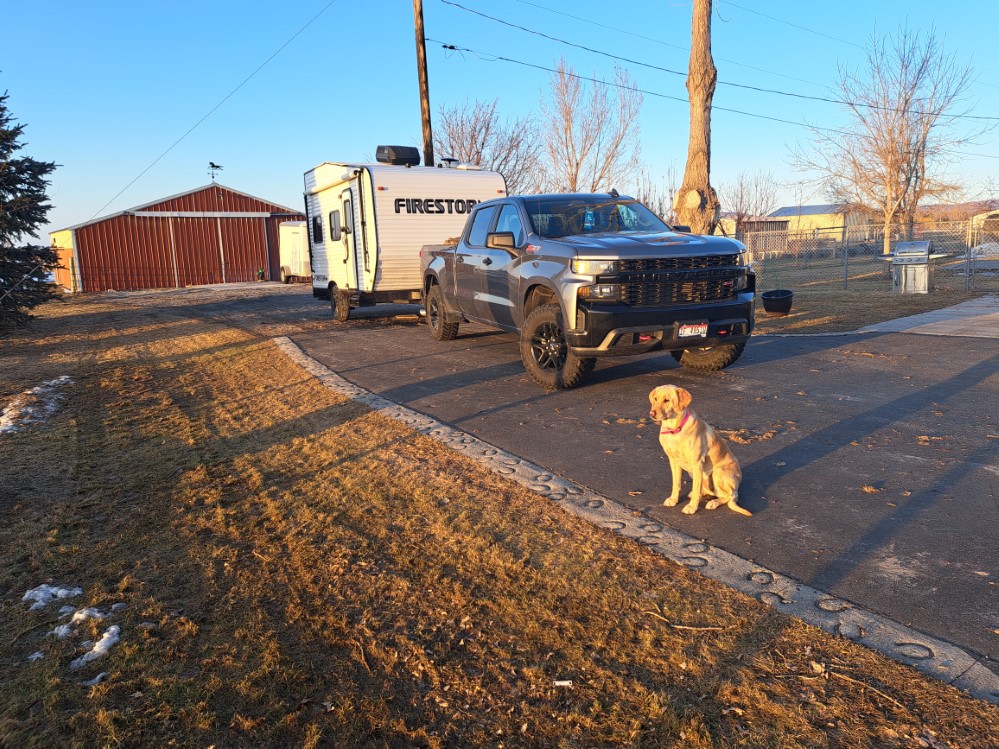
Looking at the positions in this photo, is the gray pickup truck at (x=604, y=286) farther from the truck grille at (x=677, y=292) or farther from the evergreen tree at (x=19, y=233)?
the evergreen tree at (x=19, y=233)

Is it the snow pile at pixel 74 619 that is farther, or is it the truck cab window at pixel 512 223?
the truck cab window at pixel 512 223

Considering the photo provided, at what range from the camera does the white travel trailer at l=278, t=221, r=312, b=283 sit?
29750 mm

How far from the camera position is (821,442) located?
5.00m

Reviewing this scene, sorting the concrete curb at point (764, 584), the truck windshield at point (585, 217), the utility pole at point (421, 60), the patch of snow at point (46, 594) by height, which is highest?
the utility pole at point (421, 60)

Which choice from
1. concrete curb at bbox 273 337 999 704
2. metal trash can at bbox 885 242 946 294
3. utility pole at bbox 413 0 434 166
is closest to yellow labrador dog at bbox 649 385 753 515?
concrete curb at bbox 273 337 999 704

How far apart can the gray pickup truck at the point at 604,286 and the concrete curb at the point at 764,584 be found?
195 cm

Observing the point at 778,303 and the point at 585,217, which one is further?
the point at 778,303

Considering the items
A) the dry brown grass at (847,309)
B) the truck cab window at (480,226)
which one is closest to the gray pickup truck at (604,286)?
the truck cab window at (480,226)

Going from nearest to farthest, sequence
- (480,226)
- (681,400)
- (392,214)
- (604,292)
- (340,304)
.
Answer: (681,400) → (604,292) → (480,226) → (392,214) → (340,304)

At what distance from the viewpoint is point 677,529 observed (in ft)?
11.9

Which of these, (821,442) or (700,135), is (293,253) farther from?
(821,442)

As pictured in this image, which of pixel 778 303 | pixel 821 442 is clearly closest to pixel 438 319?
pixel 778 303

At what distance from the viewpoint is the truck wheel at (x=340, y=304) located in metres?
13.8

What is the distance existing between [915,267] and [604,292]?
1237 centimetres
